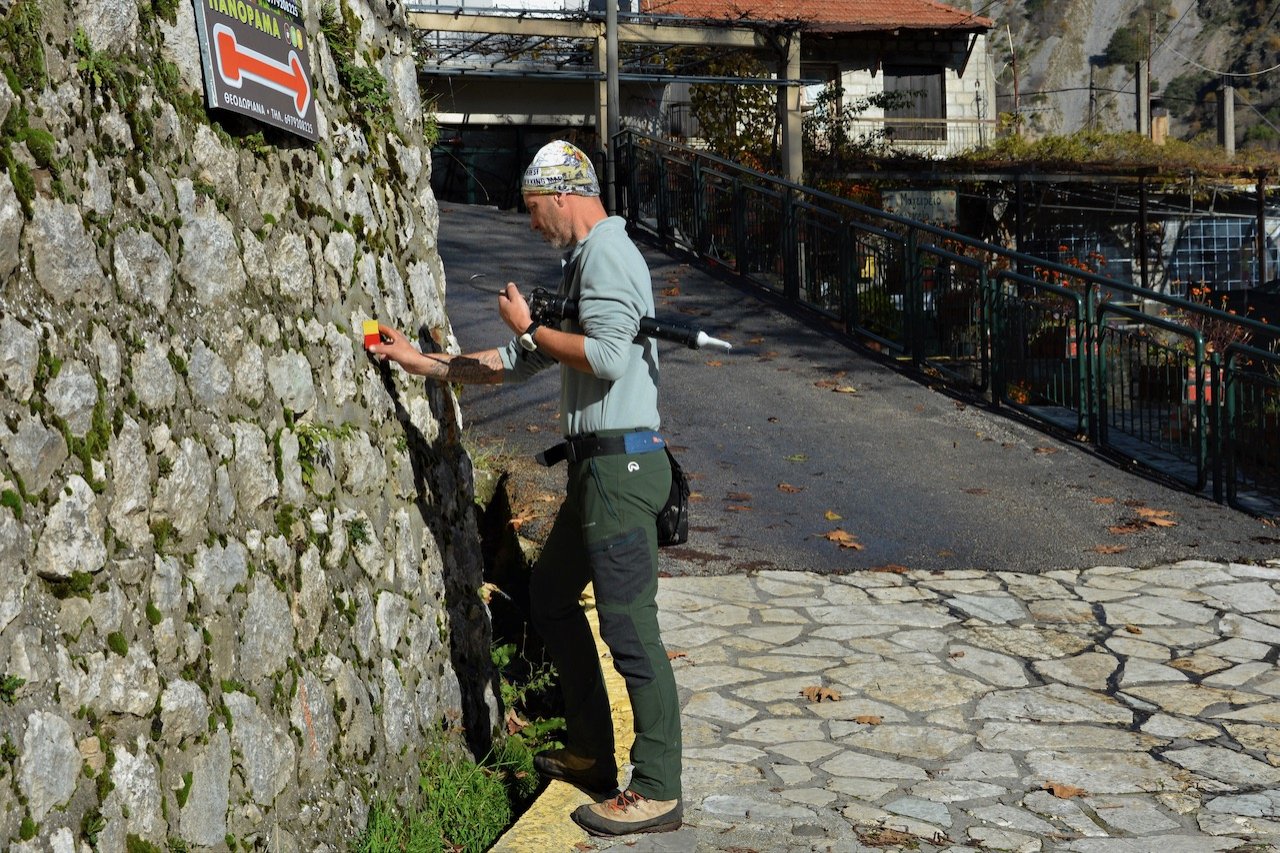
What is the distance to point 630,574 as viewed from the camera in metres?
4.27

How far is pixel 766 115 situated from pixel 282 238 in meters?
21.4

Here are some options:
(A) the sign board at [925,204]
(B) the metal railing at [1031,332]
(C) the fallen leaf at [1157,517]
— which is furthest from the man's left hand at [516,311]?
(A) the sign board at [925,204]

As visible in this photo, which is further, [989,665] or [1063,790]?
[989,665]

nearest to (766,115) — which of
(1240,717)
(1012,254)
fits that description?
(1012,254)

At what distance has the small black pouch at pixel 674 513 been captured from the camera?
173 inches

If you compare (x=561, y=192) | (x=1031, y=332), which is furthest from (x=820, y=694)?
(x=1031, y=332)

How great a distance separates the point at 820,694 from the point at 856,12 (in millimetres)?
27624

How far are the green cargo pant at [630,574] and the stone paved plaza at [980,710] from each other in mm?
350

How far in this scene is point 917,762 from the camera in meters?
5.46

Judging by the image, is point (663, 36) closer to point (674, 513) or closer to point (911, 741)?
point (911, 741)

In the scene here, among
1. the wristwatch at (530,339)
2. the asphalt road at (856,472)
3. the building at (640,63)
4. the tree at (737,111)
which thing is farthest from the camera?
the tree at (737,111)

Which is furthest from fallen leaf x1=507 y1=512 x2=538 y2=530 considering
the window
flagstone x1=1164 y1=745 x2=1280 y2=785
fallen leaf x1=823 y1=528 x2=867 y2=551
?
the window

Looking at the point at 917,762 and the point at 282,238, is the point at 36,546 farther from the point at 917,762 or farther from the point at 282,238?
the point at 917,762

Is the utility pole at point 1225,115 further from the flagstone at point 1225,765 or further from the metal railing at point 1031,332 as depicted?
the flagstone at point 1225,765
